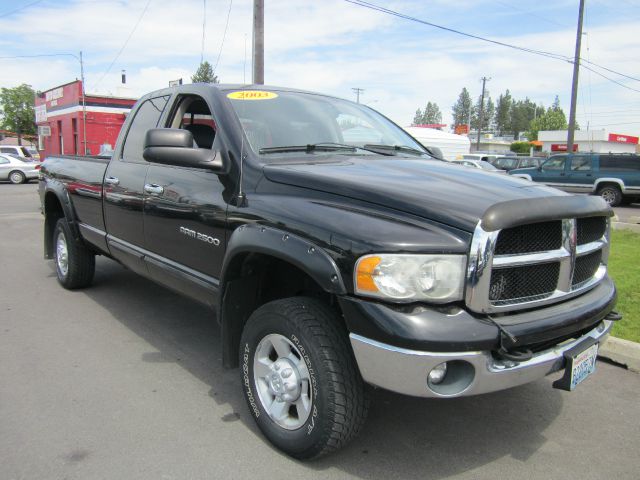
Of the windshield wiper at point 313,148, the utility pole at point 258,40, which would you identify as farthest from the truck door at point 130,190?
the utility pole at point 258,40

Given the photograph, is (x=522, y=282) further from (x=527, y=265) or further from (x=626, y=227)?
(x=626, y=227)

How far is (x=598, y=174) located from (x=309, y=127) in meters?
17.4

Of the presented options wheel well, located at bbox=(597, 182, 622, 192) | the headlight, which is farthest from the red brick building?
the headlight

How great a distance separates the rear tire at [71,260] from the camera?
5.57 m

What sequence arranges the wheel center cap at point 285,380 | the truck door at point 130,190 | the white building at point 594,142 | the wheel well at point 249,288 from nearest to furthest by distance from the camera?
the wheel center cap at point 285,380 → the wheel well at point 249,288 → the truck door at point 130,190 → the white building at point 594,142

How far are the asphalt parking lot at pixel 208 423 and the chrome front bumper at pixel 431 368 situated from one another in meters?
0.65

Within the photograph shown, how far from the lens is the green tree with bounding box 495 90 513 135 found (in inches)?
5472

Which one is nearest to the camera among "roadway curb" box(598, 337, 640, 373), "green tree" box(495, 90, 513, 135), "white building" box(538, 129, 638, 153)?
"roadway curb" box(598, 337, 640, 373)

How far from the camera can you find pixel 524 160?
27078 millimetres

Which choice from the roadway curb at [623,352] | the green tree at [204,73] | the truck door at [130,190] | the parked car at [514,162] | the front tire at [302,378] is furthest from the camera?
the green tree at [204,73]

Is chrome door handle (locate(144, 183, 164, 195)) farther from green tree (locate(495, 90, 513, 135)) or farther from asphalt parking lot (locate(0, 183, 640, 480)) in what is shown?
green tree (locate(495, 90, 513, 135))

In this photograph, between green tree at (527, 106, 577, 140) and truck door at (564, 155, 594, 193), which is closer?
truck door at (564, 155, 594, 193)

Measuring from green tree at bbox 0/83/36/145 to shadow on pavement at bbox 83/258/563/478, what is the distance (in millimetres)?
69476

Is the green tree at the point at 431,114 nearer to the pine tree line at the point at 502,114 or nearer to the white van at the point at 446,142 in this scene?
the pine tree line at the point at 502,114
